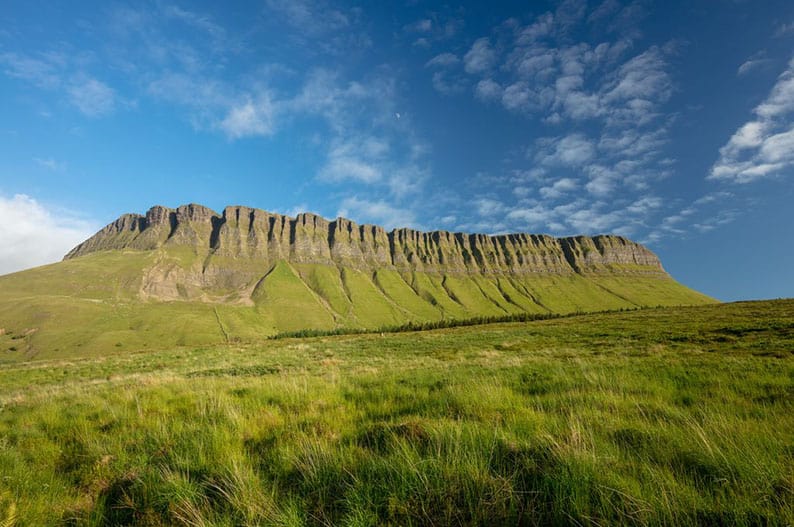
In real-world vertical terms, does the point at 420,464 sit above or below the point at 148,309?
above

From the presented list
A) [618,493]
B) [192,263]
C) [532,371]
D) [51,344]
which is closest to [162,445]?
[618,493]

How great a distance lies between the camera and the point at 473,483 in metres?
2.75

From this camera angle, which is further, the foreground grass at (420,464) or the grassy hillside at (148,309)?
the grassy hillside at (148,309)

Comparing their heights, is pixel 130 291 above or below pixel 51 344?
above

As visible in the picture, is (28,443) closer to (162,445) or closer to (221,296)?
(162,445)

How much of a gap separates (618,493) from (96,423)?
25.6 ft

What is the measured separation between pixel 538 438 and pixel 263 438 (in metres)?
3.50

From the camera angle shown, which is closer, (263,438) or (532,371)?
(263,438)

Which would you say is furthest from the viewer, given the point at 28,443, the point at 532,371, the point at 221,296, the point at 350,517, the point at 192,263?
the point at 192,263

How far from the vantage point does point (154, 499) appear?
315 centimetres

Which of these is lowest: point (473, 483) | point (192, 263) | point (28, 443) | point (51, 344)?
point (51, 344)

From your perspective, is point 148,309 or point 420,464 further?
point 148,309

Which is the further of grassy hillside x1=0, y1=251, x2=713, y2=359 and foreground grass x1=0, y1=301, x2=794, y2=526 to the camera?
grassy hillside x1=0, y1=251, x2=713, y2=359

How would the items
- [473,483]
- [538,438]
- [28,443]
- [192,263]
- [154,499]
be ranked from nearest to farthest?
[473,483] → [154,499] → [538,438] → [28,443] → [192,263]
